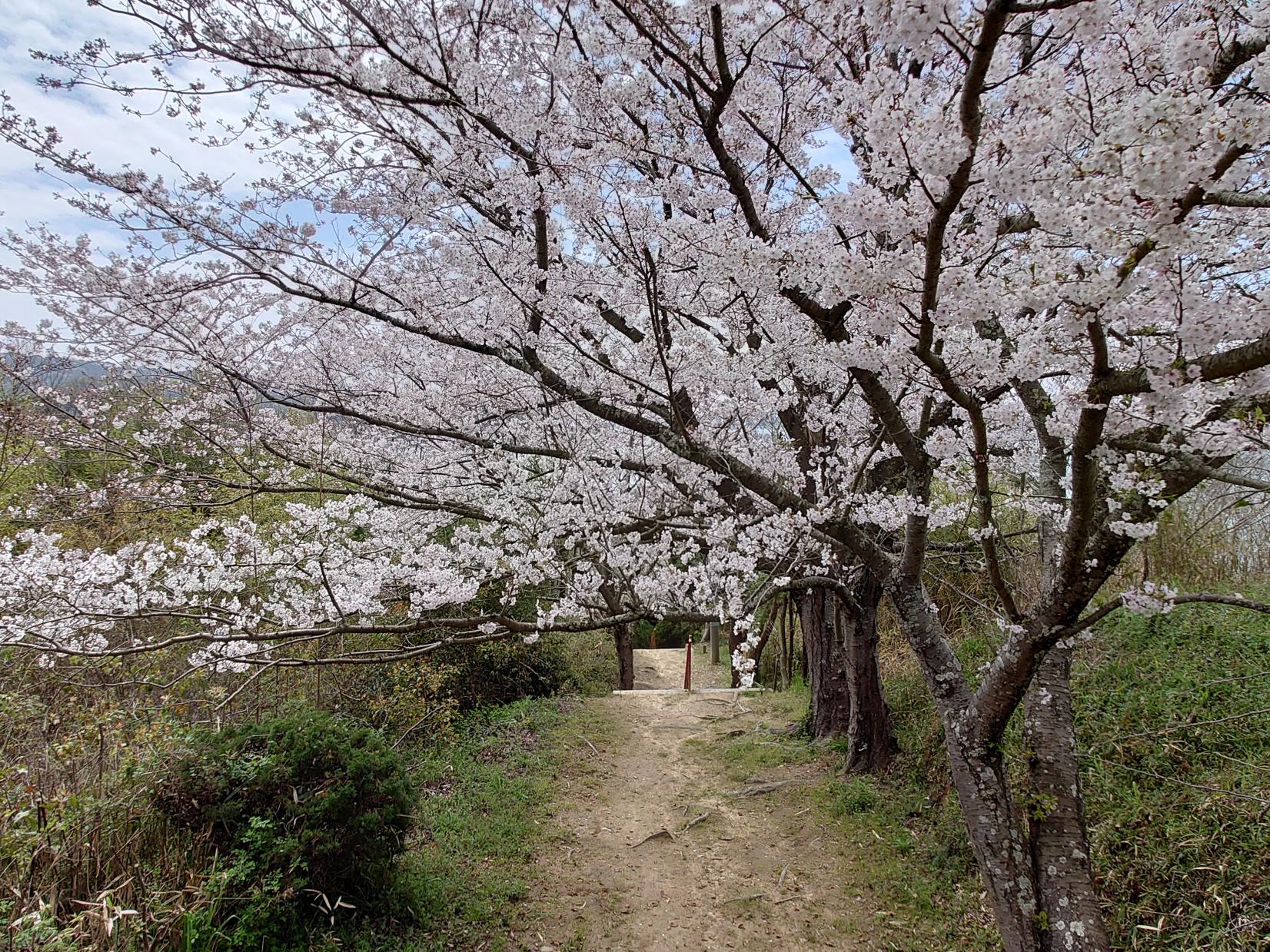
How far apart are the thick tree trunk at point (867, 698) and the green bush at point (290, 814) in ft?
14.2

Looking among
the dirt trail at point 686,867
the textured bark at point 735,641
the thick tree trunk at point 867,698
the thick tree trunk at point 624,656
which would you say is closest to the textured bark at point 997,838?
the textured bark at point 735,641

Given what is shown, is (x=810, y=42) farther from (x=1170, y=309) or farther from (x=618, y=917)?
(x=618, y=917)

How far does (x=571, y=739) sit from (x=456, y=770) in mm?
1702

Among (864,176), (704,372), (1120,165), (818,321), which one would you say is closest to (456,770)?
(704,372)

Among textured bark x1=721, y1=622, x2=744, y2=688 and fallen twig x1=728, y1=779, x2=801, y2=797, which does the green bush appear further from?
fallen twig x1=728, y1=779, x2=801, y2=797

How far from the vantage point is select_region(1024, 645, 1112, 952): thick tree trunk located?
2.78 meters

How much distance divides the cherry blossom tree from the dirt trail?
1.89 m

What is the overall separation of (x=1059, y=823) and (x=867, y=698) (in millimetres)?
3203

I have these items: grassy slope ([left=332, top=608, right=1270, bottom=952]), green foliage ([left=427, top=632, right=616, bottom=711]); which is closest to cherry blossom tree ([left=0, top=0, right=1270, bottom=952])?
grassy slope ([left=332, top=608, right=1270, bottom=952])

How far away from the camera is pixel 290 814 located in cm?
358

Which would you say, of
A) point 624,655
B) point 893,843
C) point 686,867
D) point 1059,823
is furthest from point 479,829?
point 624,655

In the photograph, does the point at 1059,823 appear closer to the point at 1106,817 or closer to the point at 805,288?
the point at 1106,817

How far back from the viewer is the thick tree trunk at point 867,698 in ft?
20.1

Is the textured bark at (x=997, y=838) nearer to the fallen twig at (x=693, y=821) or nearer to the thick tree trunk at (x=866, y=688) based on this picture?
the thick tree trunk at (x=866, y=688)
